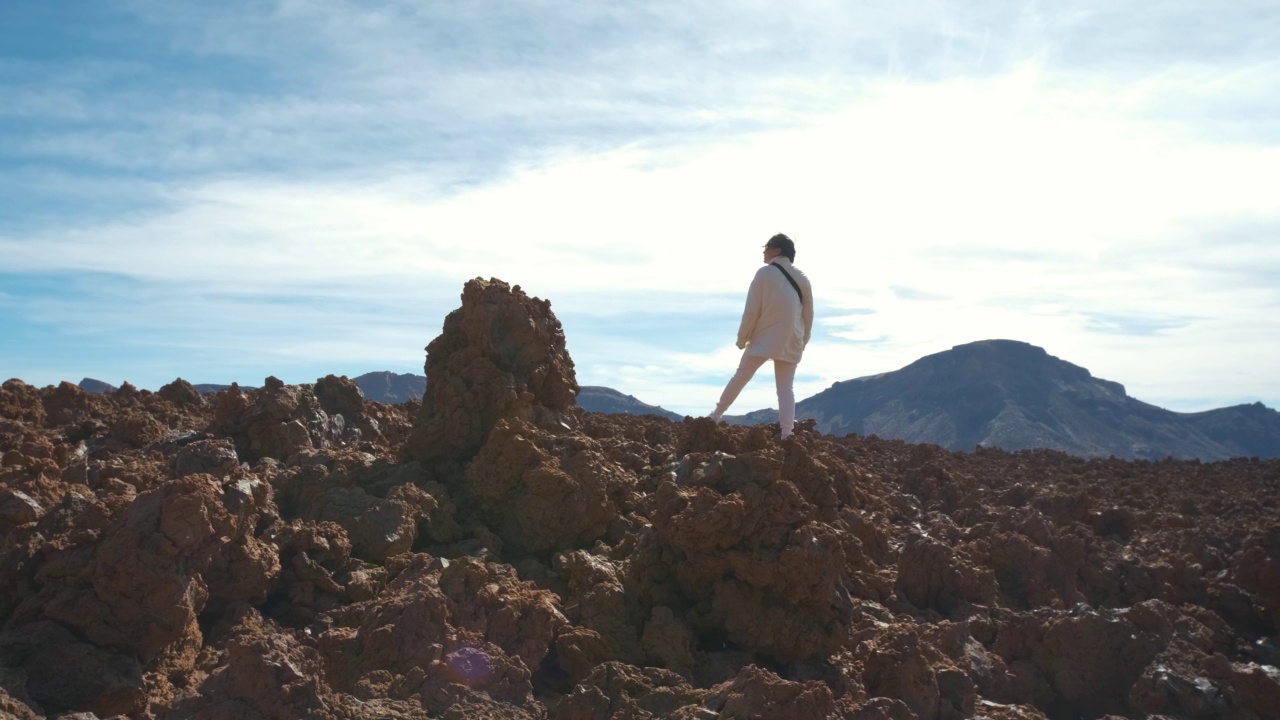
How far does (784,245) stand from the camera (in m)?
9.35

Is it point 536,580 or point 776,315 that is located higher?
point 776,315

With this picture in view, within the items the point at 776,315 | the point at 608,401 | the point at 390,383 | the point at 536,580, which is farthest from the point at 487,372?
the point at 608,401

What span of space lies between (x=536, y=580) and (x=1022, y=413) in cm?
7230

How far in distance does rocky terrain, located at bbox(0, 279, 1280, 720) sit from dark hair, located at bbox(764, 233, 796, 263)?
192cm

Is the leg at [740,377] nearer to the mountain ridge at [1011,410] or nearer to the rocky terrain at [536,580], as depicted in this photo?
the rocky terrain at [536,580]

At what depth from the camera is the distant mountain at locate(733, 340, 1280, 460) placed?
2450 inches

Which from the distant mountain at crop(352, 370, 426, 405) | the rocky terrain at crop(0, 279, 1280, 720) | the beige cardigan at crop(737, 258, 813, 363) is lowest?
the rocky terrain at crop(0, 279, 1280, 720)

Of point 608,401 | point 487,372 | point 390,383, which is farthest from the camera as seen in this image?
point 608,401

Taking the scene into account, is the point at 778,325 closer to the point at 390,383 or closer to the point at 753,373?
the point at 753,373

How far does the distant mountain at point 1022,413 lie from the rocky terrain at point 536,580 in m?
45.3

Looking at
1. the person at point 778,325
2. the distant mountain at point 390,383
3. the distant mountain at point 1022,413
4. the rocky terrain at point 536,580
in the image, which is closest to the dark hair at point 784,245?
the person at point 778,325

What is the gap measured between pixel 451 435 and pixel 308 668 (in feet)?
11.9

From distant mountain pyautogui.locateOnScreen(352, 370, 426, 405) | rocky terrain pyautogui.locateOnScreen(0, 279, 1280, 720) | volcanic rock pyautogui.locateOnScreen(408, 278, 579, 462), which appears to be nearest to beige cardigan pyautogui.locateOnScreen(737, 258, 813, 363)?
rocky terrain pyautogui.locateOnScreen(0, 279, 1280, 720)

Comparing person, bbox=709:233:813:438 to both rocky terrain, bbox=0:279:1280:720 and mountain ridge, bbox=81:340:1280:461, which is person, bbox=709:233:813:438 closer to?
rocky terrain, bbox=0:279:1280:720
